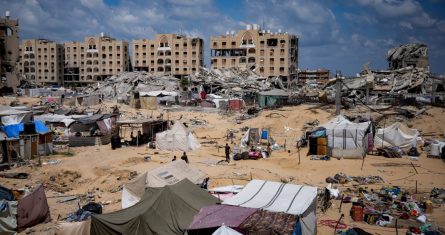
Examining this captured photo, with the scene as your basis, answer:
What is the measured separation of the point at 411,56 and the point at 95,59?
73.5 metres

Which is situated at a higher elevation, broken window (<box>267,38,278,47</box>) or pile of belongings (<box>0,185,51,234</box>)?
broken window (<box>267,38,278,47</box>)

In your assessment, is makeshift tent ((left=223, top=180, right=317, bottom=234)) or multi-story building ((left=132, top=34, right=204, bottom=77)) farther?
multi-story building ((left=132, top=34, right=204, bottom=77))

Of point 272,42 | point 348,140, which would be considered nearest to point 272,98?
point 348,140

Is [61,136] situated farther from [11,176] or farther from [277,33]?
[277,33]

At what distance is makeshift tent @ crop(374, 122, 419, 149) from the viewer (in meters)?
28.0

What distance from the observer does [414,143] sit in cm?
2789

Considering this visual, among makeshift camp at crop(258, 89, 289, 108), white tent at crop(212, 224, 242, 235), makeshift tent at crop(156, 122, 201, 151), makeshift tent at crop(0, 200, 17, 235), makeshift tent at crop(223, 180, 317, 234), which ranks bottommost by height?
makeshift tent at crop(0, 200, 17, 235)

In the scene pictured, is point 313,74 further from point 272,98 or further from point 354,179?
point 354,179

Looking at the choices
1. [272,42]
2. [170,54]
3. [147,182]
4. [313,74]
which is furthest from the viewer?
[313,74]

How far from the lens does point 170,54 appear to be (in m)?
94.8

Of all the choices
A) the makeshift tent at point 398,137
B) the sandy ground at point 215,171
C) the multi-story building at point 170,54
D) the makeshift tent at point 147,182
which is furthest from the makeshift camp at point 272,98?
the multi-story building at point 170,54

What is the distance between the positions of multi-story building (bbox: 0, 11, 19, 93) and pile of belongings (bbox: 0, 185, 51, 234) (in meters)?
58.2

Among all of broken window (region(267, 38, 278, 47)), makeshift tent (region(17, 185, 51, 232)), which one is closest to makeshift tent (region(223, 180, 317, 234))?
makeshift tent (region(17, 185, 51, 232))

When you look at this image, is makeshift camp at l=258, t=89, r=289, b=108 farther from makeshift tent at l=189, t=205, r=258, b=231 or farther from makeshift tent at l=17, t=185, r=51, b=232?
makeshift tent at l=189, t=205, r=258, b=231
